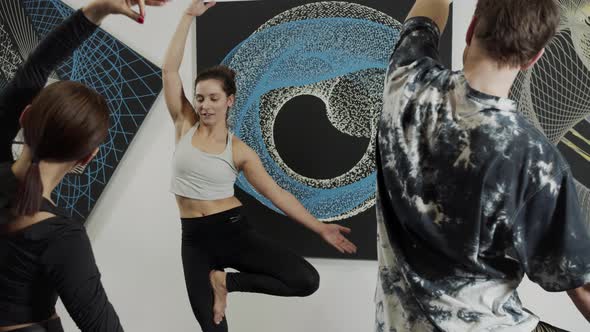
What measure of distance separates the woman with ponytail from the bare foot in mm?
1137

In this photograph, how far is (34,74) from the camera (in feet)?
5.24

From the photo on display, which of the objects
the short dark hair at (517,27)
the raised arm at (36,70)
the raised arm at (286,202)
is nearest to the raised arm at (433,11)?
the short dark hair at (517,27)

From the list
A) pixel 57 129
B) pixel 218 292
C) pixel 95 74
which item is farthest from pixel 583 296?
pixel 95 74

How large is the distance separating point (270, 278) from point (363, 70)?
1.28 m

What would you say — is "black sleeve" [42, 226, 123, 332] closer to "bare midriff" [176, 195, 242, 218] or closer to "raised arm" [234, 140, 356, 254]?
"bare midriff" [176, 195, 242, 218]

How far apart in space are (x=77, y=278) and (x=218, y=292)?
133cm

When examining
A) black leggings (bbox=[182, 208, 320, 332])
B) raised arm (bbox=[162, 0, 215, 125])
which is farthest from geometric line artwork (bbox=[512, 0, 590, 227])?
raised arm (bbox=[162, 0, 215, 125])

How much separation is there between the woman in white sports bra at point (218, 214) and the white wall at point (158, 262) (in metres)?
0.48

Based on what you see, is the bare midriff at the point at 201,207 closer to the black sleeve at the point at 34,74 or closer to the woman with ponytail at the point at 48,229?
the black sleeve at the point at 34,74

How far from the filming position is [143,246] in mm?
3359

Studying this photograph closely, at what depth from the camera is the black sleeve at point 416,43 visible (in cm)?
137

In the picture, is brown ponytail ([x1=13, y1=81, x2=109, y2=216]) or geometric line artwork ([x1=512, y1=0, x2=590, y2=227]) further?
geometric line artwork ([x1=512, y1=0, x2=590, y2=227])

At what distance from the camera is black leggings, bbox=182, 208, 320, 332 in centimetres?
255

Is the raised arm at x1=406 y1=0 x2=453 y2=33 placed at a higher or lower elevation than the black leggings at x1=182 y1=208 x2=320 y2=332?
higher
